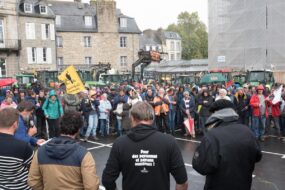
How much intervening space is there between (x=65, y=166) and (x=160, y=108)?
926cm

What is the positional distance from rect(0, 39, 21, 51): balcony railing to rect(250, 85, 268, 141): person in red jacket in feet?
107

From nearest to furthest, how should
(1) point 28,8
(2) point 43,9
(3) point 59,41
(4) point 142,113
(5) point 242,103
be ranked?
(4) point 142,113, (5) point 242,103, (1) point 28,8, (2) point 43,9, (3) point 59,41

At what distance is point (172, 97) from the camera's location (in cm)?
1318

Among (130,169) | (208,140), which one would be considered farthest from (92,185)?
(208,140)

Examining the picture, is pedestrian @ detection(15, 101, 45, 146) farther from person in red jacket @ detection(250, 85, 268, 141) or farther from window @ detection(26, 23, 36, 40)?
window @ detection(26, 23, 36, 40)

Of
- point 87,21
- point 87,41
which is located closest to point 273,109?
point 87,41

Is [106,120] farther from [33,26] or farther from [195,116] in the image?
[33,26]

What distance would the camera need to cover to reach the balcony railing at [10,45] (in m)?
37.9

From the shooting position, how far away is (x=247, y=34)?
27828 mm

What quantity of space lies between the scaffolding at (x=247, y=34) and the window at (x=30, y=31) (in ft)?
68.9

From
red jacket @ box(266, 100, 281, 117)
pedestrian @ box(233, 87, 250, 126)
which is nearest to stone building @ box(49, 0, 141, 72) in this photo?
pedestrian @ box(233, 87, 250, 126)

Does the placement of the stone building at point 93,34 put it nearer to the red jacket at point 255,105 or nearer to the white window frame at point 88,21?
the white window frame at point 88,21

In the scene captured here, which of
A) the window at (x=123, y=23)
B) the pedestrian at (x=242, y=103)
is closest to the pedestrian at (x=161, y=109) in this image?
the pedestrian at (x=242, y=103)

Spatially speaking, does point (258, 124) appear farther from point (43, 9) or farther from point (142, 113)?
point (43, 9)
